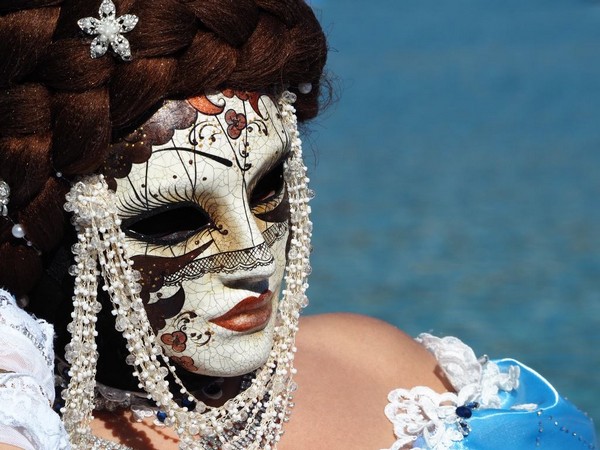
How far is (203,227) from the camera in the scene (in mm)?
1640

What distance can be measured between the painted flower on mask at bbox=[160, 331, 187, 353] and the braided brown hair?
25 cm

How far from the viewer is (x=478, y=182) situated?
8586 millimetres

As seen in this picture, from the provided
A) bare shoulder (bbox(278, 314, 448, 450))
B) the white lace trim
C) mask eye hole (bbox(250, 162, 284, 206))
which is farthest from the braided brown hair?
the white lace trim

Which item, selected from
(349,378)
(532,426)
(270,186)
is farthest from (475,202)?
(270,186)

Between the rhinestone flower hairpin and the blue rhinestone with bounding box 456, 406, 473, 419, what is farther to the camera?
the blue rhinestone with bounding box 456, 406, 473, 419

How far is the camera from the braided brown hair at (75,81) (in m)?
1.52

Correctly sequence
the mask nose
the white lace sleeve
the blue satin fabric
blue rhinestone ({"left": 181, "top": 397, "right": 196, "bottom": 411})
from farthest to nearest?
the blue satin fabric
blue rhinestone ({"left": 181, "top": 397, "right": 196, "bottom": 411})
the mask nose
the white lace sleeve

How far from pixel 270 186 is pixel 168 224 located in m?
0.25

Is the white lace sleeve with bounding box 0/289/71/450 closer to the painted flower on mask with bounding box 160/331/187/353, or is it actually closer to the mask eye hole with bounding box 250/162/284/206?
the painted flower on mask with bounding box 160/331/187/353

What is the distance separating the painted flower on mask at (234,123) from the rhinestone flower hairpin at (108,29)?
0.19 metres

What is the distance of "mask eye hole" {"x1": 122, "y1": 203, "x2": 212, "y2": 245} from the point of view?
1.62 m

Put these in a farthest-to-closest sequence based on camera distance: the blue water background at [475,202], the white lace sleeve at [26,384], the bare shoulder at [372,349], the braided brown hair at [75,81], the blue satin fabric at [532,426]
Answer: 1. the blue water background at [475,202]
2. the bare shoulder at [372,349]
3. the blue satin fabric at [532,426]
4. the braided brown hair at [75,81]
5. the white lace sleeve at [26,384]

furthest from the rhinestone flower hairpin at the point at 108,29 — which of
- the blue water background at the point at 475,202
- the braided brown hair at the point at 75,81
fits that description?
the blue water background at the point at 475,202

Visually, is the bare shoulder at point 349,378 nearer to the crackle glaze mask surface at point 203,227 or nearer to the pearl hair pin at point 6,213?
the crackle glaze mask surface at point 203,227
